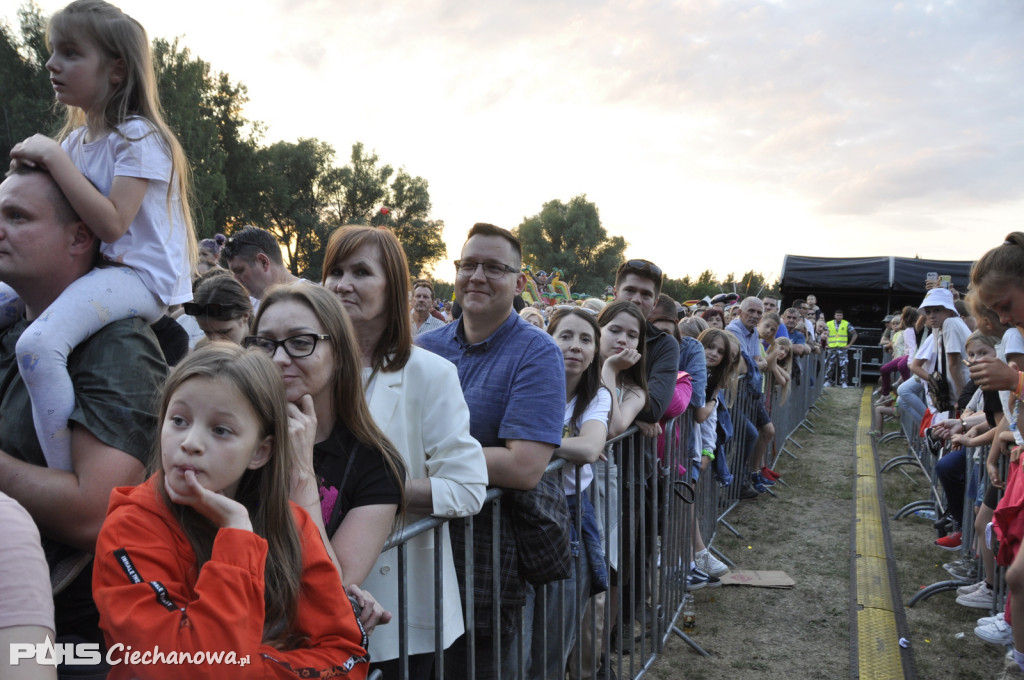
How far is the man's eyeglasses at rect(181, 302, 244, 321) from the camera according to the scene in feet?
9.80

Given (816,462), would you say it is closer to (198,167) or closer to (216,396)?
(216,396)

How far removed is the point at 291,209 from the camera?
47.7 m

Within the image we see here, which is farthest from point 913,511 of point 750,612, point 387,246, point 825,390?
point 825,390

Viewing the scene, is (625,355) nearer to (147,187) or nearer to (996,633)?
(147,187)

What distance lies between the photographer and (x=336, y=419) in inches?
76.5

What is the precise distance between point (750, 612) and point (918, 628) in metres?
1.09

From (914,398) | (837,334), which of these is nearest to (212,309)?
(914,398)

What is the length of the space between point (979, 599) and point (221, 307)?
5.41m

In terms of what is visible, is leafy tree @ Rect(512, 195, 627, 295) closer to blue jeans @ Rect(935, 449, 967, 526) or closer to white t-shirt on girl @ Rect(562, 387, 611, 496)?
blue jeans @ Rect(935, 449, 967, 526)

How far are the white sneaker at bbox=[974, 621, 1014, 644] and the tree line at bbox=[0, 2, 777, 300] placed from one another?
66.6 feet

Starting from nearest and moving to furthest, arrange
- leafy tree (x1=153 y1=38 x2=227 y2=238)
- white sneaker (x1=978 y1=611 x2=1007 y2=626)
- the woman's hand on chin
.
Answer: the woman's hand on chin < white sneaker (x1=978 y1=611 x2=1007 y2=626) < leafy tree (x1=153 y1=38 x2=227 y2=238)

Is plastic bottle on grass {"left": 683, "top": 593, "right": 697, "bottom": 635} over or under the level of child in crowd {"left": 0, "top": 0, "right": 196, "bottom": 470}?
under

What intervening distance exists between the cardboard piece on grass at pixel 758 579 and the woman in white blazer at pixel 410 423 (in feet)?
13.0

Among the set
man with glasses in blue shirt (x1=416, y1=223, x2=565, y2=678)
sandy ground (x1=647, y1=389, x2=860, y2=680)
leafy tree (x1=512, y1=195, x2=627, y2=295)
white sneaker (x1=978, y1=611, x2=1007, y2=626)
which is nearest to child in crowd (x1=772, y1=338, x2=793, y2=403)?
sandy ground (x1=647, y1=389, x2=860, y2=680)
